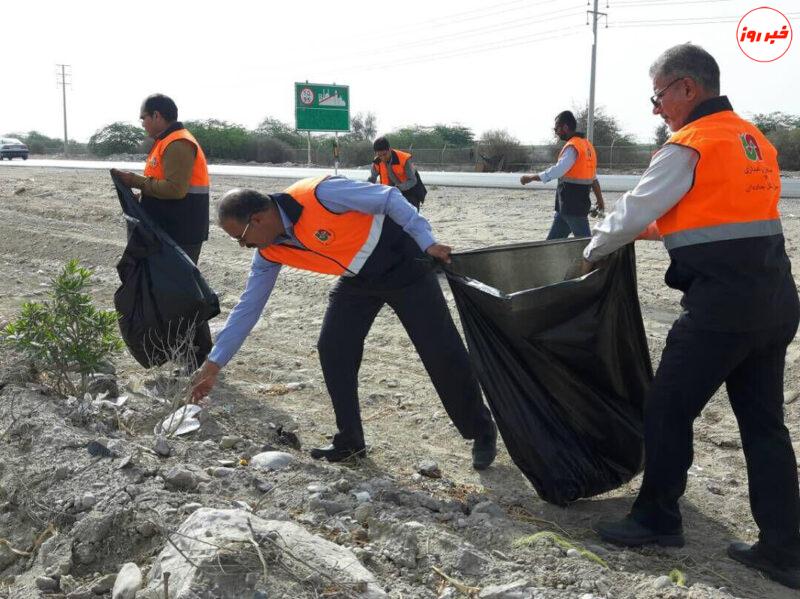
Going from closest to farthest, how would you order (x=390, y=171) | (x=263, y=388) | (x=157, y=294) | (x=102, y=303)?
(x=157, y=294) → (x=263, y=388) → (x=102, y=303) → (x=390, y=171)

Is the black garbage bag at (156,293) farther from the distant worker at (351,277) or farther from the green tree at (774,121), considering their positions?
the green tree at (774,121)

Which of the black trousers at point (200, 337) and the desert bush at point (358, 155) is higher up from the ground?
the desert bush at point (358, 155)

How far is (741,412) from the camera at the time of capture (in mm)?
3199

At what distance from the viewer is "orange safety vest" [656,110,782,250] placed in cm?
290

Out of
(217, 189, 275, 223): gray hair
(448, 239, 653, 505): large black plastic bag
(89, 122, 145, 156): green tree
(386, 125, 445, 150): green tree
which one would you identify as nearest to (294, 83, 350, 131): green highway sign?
(217, 189, 275, 223): gray hair

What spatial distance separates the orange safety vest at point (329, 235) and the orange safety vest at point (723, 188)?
4.51 ft

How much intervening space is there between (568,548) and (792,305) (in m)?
1.14

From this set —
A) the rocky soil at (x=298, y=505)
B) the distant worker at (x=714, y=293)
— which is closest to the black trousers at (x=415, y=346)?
the rocky soil at (x=298, y=505)

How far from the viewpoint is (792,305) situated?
3.06 meters

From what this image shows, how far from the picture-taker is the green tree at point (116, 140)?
173 ft

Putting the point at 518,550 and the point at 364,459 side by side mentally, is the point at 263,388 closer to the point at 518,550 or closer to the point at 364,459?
the point at 364,459

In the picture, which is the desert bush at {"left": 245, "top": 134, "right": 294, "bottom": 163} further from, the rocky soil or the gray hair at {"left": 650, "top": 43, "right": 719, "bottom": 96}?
the gray hair at {"left": 650, "top": 43, "right": 719, "bottom": 96}

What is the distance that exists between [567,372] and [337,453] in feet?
4.15

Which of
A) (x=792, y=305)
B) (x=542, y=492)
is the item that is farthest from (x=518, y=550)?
(x=792, y=305)
